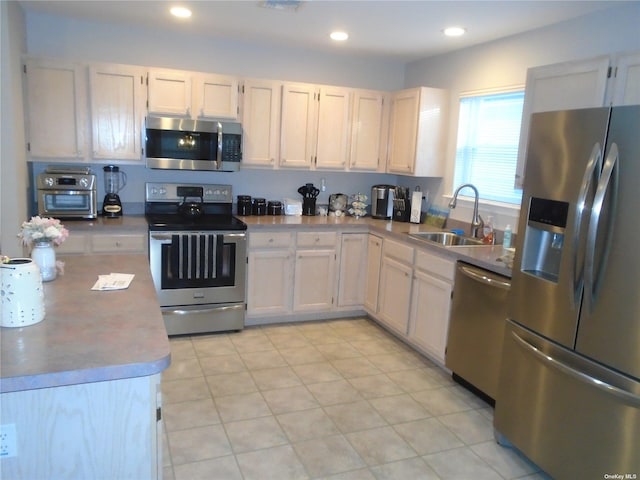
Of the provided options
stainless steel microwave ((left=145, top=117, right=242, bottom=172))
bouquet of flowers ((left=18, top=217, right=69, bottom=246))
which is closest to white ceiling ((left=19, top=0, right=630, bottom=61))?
stainless steel microwave ((left=145, top=117, right=242, bottom=172))

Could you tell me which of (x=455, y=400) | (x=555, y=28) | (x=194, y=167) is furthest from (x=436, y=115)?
(x=455, y=400)

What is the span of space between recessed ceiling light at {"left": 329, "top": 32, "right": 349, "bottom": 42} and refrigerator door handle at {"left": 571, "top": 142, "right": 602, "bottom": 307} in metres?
2.40

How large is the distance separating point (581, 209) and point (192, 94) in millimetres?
3121

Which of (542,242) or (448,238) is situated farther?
(448,238)

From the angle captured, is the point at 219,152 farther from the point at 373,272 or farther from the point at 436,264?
the point at 436,264

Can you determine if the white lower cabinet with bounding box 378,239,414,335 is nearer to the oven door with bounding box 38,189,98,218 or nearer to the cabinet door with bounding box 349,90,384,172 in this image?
the cabinet door with bounding box 349,90,384,172

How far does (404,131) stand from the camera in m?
4.45

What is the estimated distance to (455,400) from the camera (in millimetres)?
3086

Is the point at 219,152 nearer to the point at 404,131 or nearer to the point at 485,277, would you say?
the point at 404,131

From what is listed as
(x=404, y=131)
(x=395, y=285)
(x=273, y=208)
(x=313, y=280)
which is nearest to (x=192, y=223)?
(x=273, y=208)

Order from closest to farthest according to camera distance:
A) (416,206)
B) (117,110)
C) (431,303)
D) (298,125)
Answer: (431,303), (117,110), (298,125), (416,206)

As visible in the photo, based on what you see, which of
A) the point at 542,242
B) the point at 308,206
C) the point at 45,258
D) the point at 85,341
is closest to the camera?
the point at 85,341

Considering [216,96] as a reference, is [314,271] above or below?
below

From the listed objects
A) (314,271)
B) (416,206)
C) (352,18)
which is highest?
(352,18)
